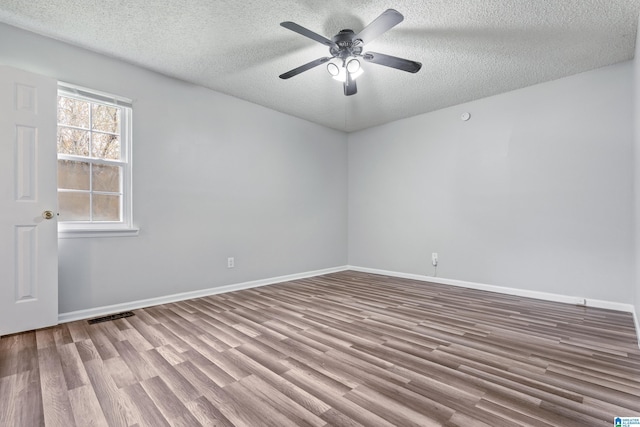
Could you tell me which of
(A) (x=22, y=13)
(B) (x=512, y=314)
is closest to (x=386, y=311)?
(B) (x=512, y=314)

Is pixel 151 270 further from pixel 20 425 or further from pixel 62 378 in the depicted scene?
pixel 20 425

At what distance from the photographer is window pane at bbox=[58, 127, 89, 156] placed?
2.83 meters

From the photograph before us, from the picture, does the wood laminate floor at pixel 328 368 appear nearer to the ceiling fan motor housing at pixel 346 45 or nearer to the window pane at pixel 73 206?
the window pane at pixel 73 206

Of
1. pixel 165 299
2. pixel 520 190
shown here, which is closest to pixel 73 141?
pixel 165 299

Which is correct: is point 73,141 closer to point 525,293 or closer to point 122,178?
point 122,178

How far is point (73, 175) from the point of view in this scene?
2.88 m

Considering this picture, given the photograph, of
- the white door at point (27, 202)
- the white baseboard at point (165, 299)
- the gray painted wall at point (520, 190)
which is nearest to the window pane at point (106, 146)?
the white door at point (27, 202)

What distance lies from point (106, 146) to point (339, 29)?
2.55 meters

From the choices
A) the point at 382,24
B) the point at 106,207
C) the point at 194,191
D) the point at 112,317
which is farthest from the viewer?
the point at 194,191

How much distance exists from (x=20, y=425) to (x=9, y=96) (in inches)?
96.7

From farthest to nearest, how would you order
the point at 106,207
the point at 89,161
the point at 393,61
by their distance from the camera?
1. the point at 106,207
2. the point at 89,161
3. the point at 393,61

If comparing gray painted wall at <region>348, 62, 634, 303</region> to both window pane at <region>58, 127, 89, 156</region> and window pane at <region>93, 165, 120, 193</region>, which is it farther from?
window pane at <region>58, 127, 89, 156</region>

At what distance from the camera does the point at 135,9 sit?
7.50ft

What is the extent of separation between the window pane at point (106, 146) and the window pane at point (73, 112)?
145mm
